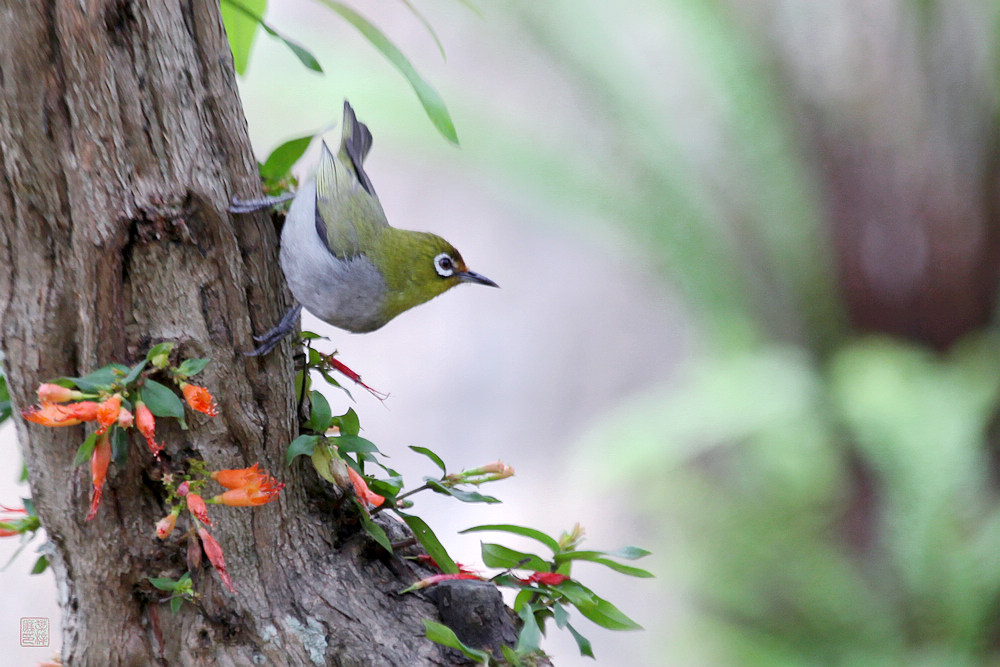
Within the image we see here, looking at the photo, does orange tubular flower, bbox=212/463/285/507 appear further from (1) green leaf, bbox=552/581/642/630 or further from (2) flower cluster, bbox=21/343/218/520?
(1) green leaf, bbox=552/581/642/630

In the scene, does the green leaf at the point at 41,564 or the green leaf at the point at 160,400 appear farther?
the green leaf at the point at 41,564

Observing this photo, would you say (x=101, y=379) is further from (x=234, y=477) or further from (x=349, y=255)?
(x=349, y=255)

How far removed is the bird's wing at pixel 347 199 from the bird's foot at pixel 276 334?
15 cm

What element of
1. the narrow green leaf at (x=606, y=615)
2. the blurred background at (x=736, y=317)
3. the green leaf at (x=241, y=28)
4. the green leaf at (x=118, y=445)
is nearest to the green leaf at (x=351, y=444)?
the green leaf at (x=118, y=445)

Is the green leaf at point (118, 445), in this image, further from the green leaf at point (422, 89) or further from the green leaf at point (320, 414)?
the green leaf at point (422, 89)

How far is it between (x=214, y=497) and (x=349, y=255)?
0.41 metres

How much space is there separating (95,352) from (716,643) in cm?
268

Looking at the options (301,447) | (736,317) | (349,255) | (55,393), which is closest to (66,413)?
(55,393)

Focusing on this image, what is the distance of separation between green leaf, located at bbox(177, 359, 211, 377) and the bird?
0.28 feet

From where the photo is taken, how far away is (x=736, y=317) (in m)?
3.66

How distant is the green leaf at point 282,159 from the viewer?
1063 mm

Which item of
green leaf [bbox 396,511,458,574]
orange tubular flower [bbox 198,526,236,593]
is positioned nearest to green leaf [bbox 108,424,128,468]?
orange tubular flower [bbox 198,526,236,593]

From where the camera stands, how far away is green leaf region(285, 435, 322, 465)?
0.89 m

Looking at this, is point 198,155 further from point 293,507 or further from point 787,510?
point 787,510
